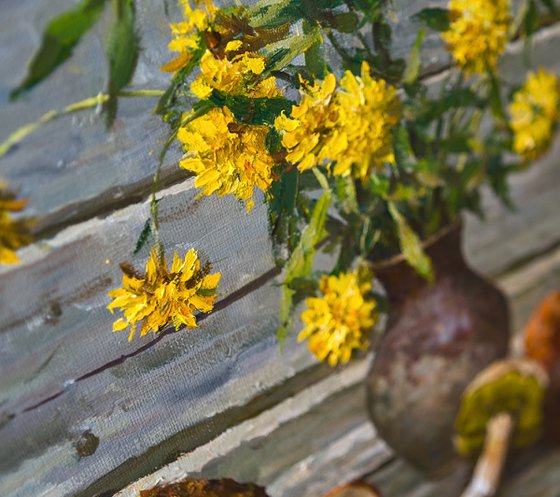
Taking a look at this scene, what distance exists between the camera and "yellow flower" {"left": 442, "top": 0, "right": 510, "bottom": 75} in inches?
26.4

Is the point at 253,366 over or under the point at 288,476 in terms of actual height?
over

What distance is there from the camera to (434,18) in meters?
0.65

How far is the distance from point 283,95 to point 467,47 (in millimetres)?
247

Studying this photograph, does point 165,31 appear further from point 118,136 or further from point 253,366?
point 253,366

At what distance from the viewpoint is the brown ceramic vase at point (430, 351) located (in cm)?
70

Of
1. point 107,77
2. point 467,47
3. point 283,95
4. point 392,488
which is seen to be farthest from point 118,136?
point 392,488

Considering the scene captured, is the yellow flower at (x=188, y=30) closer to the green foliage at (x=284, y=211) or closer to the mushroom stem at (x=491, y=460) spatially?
the green foliage at (x=284, y=211)

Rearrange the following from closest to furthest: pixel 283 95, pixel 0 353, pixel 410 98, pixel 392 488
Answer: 1. pixel 0 353
2. pixel 283 95
3. pixel 410 98
4. pixel 392 488

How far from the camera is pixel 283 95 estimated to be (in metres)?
0.54

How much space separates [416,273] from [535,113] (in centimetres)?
26

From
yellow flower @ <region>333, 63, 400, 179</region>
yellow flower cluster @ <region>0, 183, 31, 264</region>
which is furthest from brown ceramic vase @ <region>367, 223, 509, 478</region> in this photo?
yellow flower cluster @ <region>0, 183, 31, 264</region>

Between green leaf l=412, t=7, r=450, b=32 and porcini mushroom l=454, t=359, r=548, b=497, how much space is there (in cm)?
37

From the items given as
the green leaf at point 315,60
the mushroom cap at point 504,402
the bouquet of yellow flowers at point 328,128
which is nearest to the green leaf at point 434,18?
the bouquet of yellow flowers at point 328,128

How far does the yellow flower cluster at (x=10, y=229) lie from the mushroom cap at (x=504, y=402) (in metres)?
0.51
